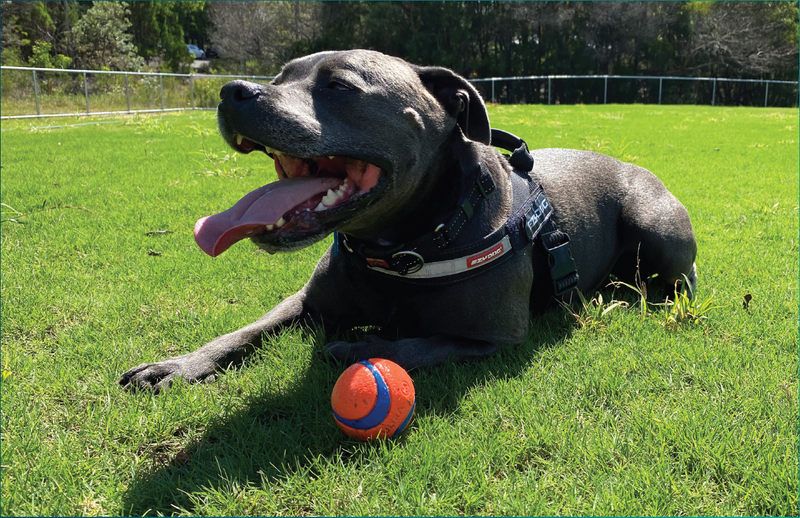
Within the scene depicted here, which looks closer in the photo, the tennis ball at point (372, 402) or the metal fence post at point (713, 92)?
the tennis ball at point (372, 402)

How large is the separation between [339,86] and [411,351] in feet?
3.95

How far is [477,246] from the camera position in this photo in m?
2.76

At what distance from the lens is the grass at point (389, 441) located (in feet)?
6.18

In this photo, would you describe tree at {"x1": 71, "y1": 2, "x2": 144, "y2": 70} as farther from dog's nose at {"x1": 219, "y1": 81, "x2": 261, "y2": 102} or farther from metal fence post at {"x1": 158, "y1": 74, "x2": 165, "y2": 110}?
dog's nose at {"x1": 219, "y1": 81, "x2": 261, "y2": 102}

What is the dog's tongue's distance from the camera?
2.36 m

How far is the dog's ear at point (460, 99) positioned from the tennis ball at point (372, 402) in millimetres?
1285

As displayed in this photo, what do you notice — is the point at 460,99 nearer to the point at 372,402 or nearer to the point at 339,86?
the point at 339,86

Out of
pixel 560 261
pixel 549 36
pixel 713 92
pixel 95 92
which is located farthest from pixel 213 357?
pixel 549 36

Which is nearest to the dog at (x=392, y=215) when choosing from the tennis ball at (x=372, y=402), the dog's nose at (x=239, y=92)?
the dog's nose at (x=239, y=92)

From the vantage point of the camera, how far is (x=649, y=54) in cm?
3941

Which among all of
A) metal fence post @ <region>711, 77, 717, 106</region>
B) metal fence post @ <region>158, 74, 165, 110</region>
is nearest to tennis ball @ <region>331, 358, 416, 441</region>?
metal fence post @ <region>158, 74, 165, 110</region>

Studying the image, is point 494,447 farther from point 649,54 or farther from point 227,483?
point 649,54

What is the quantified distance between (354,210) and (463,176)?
66cm

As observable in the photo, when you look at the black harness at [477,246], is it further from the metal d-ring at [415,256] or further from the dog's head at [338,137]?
the dog's head at [338,137]
